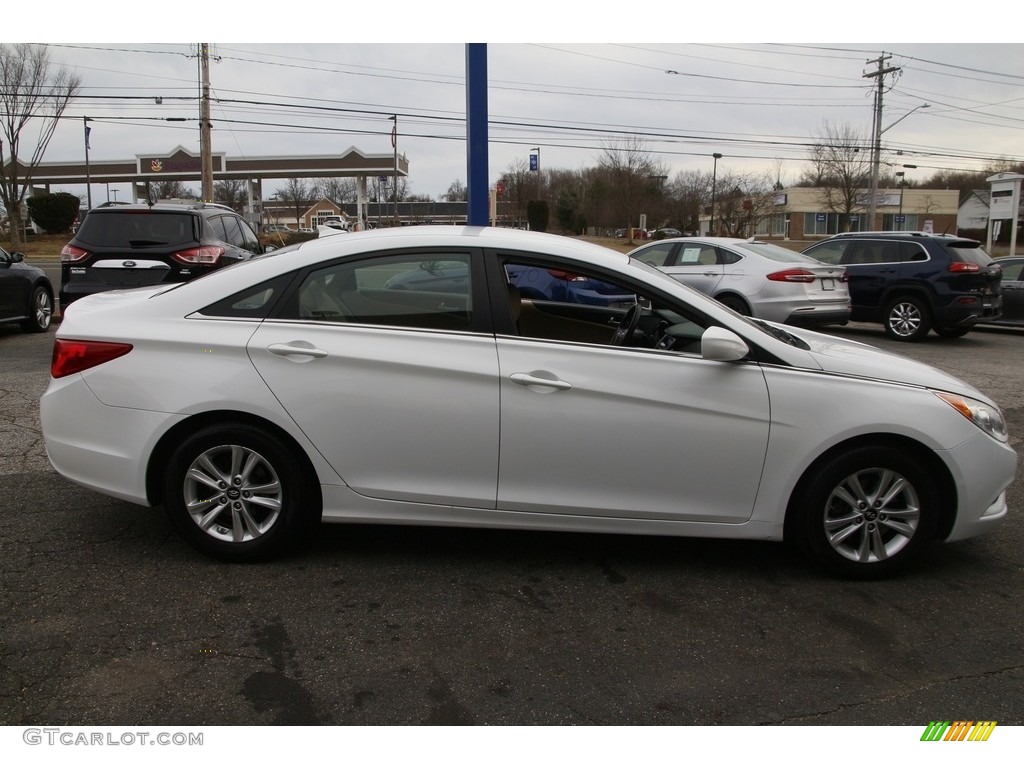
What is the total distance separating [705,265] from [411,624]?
1008cm

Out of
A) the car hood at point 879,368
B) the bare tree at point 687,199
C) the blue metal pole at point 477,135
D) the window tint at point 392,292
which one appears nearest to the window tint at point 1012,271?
the blue metal pole at point 477,135

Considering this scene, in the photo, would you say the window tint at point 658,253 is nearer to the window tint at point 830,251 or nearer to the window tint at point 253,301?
the window tint at point 830,251

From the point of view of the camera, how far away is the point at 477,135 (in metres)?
10.4

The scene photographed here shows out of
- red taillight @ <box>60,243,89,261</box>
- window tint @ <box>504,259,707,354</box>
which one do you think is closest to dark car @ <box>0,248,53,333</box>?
red taillight @ <box>60,243,89,261</box>

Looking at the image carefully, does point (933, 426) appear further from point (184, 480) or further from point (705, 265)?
point (705, 265)

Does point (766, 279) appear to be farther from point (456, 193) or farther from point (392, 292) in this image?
point (456, 193)

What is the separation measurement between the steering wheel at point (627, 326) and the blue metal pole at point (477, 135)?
5848mm

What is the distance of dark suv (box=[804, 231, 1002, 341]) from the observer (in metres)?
12.6

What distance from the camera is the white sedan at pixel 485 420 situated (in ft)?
12.1

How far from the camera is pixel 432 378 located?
3703mm

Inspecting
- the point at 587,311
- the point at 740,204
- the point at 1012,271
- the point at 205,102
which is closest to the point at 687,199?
the point at 740,204

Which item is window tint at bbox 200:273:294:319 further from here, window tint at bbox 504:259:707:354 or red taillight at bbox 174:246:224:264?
red taillight at bbox 174:246:224:264

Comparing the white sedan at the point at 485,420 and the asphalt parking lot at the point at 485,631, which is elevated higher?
the white sedan at the point at 485,420

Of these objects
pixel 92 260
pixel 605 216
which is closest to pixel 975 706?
pixel 92 260
